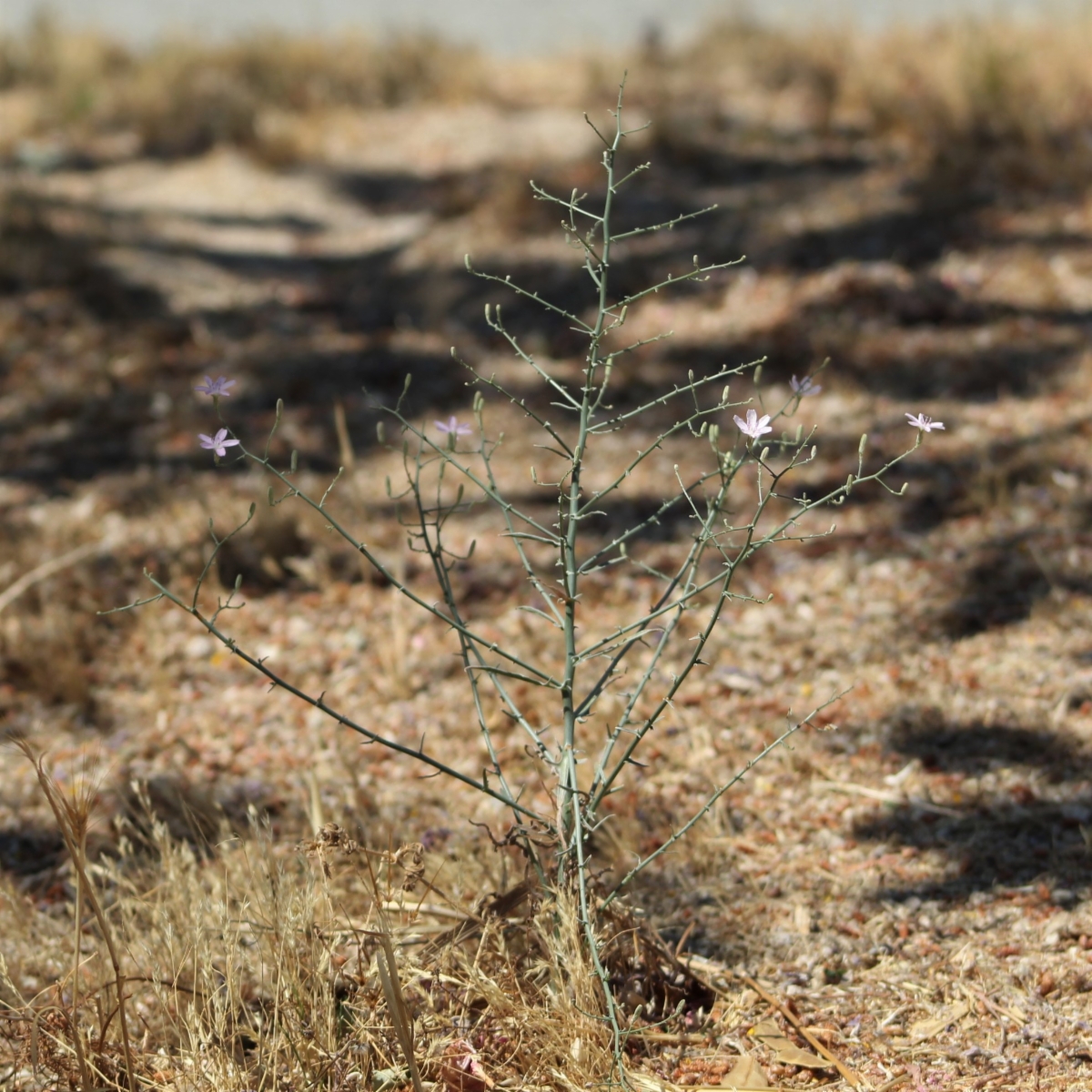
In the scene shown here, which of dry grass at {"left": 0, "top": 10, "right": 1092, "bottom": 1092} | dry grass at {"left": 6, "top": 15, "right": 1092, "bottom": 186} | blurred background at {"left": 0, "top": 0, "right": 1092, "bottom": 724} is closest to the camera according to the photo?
dry grass at {"left": 0, "top": 10, "right": 1092, "bottom": 1092}

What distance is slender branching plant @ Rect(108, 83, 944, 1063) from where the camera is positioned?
1.98 metres

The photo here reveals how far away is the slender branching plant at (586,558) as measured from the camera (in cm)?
198

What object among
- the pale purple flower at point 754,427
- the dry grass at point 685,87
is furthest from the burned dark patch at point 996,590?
the dry grass at point 685,87

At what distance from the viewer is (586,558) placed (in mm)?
4234

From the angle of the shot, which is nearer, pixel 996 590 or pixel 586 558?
pixel 996 590

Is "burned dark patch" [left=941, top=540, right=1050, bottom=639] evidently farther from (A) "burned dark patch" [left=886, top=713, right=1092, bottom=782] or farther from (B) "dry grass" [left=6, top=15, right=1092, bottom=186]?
(B) "dry grass" [left=6, top=15, right=1092, bottom=186]

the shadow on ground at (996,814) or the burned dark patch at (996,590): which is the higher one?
the burned dark patch at (996,590)

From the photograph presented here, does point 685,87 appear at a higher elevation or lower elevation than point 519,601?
higher

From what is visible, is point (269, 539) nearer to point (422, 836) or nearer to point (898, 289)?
point (422, 836)

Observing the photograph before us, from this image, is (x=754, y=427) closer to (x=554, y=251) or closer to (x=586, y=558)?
(x=586, y=558)

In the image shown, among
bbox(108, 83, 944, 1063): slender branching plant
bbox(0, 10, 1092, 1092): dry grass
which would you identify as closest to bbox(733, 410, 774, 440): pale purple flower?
bbox(108, 83, 944, 1063): slender branching plant

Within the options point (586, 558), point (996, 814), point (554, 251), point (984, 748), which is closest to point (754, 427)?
point (996, 814)

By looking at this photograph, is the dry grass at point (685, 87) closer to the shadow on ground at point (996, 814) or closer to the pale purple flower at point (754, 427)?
the shadow on ground at point (996, 814)

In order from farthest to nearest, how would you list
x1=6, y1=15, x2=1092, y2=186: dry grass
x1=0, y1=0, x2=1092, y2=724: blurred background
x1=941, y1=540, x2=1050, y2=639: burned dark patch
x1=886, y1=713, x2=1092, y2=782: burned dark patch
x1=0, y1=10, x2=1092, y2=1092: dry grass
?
x1=6, y1=15, x2=1092, y2=186: dry grass, x1=0, y1=0, x2=1092, y2=724: blurred background, x1=941, y1=540, x2=1050, y2=639: burned dark patch, x1=886, y1=713, x2=1092, y2=782: burned dark patch, x1=0, y1=10, x2=1092, y2=1092: dry grass
